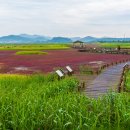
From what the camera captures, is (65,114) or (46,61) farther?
(46,61)

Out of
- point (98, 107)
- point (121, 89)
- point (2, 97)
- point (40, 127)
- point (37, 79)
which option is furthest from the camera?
point (37, 79)

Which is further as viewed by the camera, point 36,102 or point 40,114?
point 36,102

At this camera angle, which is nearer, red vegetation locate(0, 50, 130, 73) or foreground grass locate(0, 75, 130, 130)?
foreground grass locate(0, 75, 130, 130)

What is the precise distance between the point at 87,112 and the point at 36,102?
182cm

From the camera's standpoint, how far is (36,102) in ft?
37.9

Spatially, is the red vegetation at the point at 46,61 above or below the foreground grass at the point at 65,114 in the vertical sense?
below

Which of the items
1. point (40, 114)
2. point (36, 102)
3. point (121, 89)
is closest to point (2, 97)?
point (36, 102)

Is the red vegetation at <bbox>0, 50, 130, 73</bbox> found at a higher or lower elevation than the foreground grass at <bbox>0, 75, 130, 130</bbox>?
lower

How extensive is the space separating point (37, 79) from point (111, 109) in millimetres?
10500

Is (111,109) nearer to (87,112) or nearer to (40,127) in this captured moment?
(87,112)

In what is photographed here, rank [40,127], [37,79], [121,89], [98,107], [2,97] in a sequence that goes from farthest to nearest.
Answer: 1. [37,79]
2. [121,89]
3. [2,97]
4. [98,107]
5. [40,127]

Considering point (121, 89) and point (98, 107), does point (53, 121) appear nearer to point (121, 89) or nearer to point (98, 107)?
point (98, 107)

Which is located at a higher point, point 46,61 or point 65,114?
point 65,114

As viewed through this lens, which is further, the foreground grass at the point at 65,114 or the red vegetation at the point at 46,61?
the red vegetation at the point at 46,61
